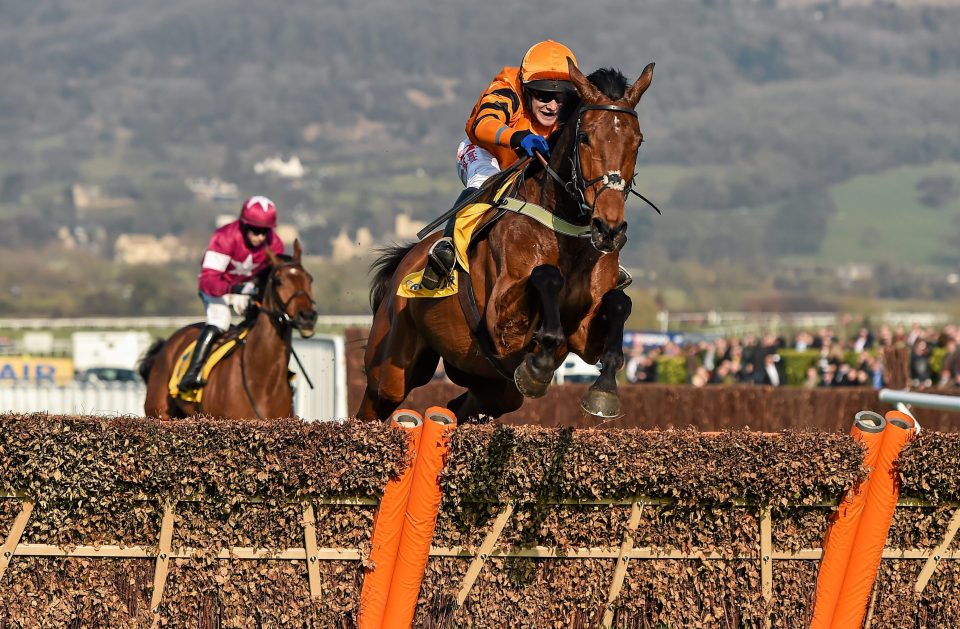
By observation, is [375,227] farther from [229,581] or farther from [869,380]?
[229,581]

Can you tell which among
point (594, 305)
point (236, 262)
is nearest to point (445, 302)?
point (594, 305)

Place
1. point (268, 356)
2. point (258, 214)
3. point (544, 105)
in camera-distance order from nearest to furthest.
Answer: point (544, 105)
point (268, 356)
point (258, 214)

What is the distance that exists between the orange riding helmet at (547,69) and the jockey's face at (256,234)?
3742 millimetres

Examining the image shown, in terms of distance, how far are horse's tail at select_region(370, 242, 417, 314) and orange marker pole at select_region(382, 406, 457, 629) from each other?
196 centimetres

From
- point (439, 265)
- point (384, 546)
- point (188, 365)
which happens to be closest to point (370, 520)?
point (384, 546)

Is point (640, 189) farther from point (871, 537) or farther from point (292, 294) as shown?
point (871, 537)

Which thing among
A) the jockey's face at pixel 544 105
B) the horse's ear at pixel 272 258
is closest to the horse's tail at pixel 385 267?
the jockey's face at pixel 544 105

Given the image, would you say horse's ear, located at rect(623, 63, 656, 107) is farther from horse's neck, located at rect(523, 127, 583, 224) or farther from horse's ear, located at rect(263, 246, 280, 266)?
horse's ear, located at rect(263, 246, 280, 266)


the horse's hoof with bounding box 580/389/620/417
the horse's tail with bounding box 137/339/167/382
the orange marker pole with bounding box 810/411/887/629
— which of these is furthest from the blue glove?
the horse's tail with bounding box 137/339/167/382

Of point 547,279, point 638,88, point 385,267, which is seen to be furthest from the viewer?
point 385,267

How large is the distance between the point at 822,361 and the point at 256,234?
11384mm

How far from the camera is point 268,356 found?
→ 30.3 ft

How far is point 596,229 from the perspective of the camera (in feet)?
17.3

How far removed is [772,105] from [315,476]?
17836 cm
